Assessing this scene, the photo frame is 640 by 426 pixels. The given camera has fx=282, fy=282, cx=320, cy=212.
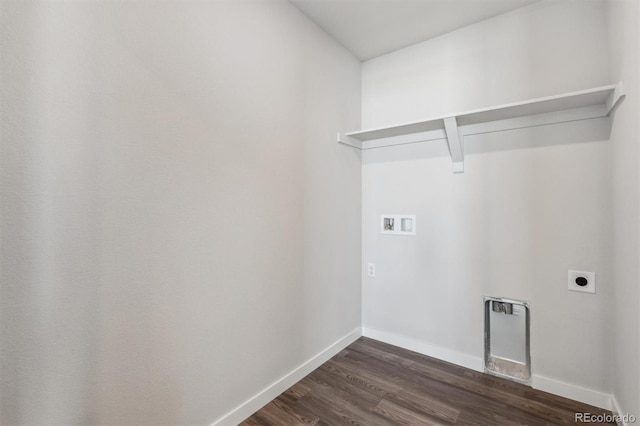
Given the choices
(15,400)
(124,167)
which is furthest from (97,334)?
(124,167)

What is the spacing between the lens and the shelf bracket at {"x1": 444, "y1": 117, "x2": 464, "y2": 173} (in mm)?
1825

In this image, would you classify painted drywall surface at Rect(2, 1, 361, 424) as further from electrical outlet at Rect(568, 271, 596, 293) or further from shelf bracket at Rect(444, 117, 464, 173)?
electrical outlet at Rect(568, 271, 596, 293)

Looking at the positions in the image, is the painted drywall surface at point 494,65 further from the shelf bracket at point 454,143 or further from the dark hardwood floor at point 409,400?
the dark hardwood floor at point 409,400

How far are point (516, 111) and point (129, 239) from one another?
214cm

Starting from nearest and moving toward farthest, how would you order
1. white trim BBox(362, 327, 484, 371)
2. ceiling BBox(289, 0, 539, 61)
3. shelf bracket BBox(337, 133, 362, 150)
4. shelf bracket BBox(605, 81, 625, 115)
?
shelf bracket BBox(605, 81, 625, 115) → ceiling BBox(289, 0, 539, 61) → white trim BBox(362, 327, 484, 371) → shelf bracket BBox(337, 133, 362, 150)

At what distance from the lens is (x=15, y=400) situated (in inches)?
34.0

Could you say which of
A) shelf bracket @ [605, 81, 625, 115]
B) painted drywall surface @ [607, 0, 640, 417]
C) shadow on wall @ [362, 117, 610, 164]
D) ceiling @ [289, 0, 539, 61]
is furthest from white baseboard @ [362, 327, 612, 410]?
ceiling @ [289, 0, 539, 61]

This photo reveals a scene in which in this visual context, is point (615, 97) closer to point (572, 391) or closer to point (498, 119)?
point (498, 119)

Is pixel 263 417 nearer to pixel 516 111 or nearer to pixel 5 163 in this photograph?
pixel 5 163

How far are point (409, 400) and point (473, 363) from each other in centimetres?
63

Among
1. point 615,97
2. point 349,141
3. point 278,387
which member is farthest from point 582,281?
point 278,387

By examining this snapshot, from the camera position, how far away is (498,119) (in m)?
1.85

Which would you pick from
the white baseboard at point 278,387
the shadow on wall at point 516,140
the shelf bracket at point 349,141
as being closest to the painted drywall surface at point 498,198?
the shadow on wall at point 516,140

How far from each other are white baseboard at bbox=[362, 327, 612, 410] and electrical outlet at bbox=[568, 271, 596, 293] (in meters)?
0.57
